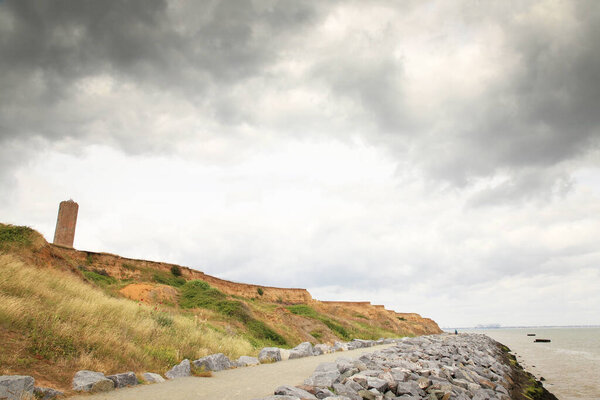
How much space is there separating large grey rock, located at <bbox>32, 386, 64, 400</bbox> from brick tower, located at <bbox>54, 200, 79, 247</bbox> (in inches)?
1675

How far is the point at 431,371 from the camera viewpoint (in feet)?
31.1

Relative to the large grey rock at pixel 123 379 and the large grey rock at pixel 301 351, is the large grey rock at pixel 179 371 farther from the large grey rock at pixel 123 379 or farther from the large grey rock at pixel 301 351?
the large grey rock at pixel 301 351

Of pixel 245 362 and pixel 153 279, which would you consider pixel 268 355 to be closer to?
pixel 245 362

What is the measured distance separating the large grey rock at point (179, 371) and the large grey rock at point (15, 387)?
2881 millimetres

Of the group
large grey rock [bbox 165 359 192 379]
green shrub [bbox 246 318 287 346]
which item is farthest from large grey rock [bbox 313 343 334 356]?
large grey rock [bbox 165 359 192 379]

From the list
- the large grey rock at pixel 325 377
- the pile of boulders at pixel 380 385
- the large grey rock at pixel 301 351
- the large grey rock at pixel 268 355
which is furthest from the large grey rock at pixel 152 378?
the large grey rock at pixel 301 351

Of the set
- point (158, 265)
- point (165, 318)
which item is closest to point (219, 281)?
point (158, 265)

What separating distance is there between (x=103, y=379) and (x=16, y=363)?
73.8 inches

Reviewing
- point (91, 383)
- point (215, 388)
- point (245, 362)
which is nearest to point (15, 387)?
point (91, 383)

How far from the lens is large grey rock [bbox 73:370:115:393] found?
18.3ft

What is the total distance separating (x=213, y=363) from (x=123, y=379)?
2.82m

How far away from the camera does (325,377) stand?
704 centimetres

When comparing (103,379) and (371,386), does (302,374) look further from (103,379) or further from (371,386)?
(103,379)

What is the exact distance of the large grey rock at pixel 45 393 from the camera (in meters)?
5.11
